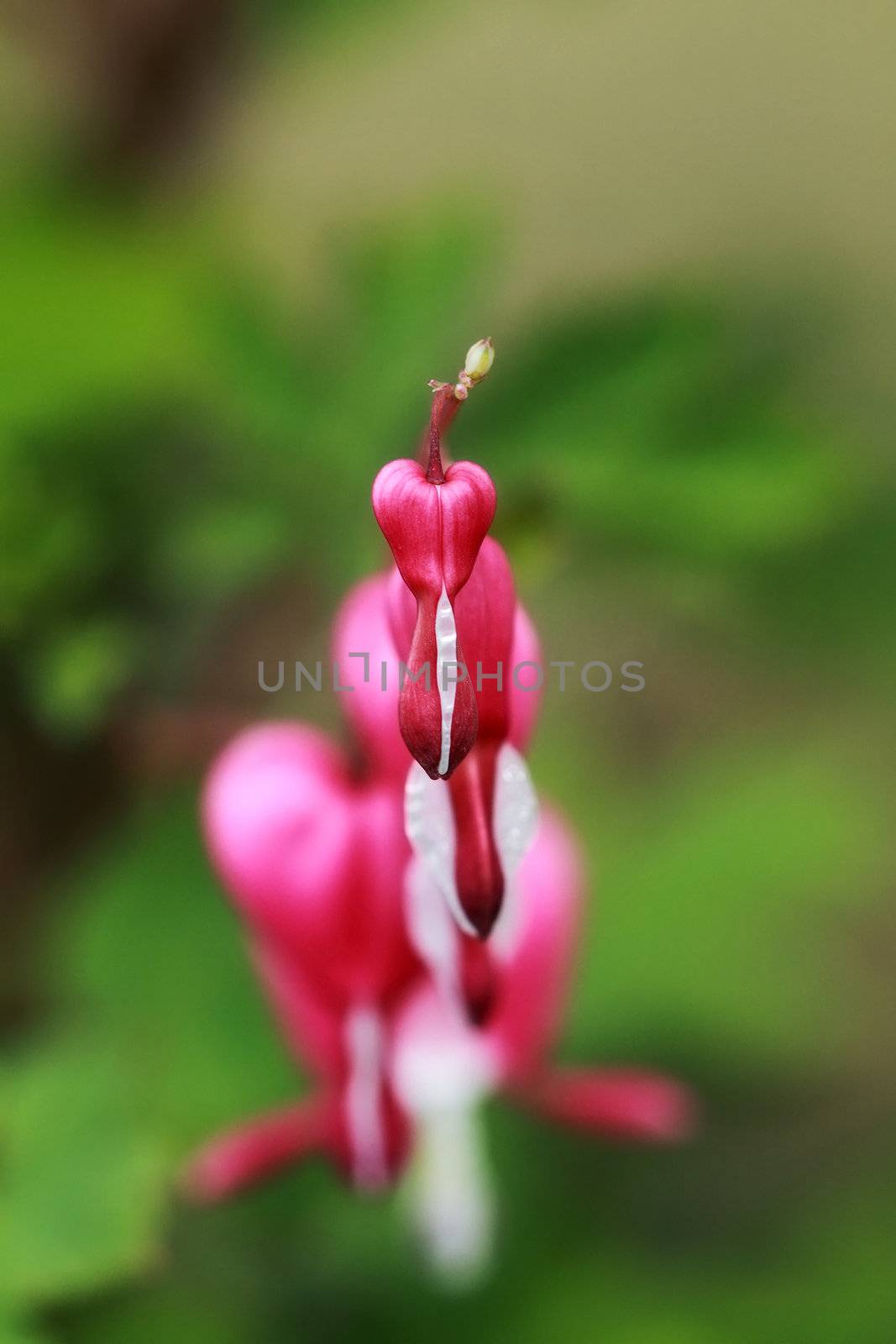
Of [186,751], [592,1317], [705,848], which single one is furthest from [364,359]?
[592,1317]

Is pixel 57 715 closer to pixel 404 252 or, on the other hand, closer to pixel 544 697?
pixel 404 252

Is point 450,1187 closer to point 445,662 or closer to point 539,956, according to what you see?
point 539,956

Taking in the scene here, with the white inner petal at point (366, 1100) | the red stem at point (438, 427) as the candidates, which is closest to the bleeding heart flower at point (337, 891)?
the white inner petal at point (366, 1100)

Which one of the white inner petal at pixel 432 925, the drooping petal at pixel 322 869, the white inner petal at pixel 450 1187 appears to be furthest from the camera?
the white inner petal at pixel 450 1187

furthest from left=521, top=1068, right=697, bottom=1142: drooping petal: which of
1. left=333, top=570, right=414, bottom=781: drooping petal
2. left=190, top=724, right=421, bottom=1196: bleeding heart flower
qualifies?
left=333, top=570, right=414, bottom=781: drooping petal

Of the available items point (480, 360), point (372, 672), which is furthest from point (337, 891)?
point (480, 360)

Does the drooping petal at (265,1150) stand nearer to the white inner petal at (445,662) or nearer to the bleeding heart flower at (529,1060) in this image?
the bleeding heart flower at (529,1060)

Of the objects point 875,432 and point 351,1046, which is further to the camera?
point 875,432
